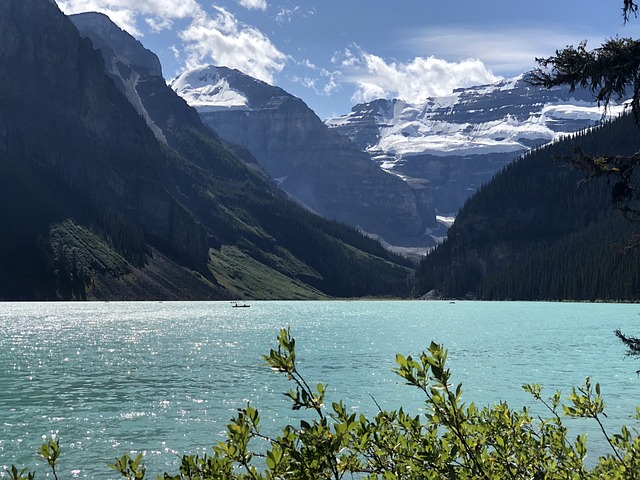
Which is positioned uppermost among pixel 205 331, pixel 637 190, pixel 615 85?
pixel 615 85

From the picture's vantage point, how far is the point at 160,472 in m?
27.5

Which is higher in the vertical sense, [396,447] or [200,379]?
[396,447]

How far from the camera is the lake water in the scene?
33875mm

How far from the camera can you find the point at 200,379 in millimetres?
54656

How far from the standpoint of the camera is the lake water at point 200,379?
111 ft

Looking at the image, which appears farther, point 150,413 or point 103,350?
point 103,350

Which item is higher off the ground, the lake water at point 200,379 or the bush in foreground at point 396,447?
the bush in foreground at point 396,447

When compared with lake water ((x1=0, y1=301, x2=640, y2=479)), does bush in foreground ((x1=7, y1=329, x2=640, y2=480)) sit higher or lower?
higher

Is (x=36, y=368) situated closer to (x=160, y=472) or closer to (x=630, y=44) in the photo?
(x=160, y=472)

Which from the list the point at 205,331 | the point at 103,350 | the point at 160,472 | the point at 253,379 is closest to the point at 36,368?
the point at 103,350

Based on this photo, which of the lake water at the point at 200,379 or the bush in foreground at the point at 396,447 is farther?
the lake water at the point at 200,379

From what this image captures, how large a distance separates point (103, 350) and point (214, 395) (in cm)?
3537

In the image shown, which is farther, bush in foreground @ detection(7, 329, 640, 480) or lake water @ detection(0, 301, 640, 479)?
lake water @ detection(0, 301, 640, 479)

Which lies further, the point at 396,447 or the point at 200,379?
the point at 200,379
